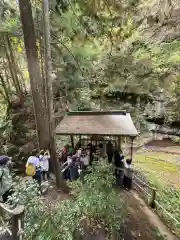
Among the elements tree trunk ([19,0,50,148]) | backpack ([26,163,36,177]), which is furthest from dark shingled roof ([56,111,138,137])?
backpack ([26,163,36,177])

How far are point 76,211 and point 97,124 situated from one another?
13.9 feet

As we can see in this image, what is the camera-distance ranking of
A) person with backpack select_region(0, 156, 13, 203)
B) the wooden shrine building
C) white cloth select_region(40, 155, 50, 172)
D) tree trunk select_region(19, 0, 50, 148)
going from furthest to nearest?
the wooden shrine building < tree trunk select_region(19, 0, 50, 148) < white cloth select_region(40, 155, 50, 172) < person with backpack select_region(0, 156, 13, 203)

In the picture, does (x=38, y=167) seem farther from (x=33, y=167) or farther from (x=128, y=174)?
(x=128, y=174)

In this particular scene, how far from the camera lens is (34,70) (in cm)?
806

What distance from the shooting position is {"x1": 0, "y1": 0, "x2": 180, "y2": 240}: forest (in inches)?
205

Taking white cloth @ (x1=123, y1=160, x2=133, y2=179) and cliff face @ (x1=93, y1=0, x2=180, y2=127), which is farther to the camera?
cliff face @ (x1=93, y1=0, x2=180, y2=127)

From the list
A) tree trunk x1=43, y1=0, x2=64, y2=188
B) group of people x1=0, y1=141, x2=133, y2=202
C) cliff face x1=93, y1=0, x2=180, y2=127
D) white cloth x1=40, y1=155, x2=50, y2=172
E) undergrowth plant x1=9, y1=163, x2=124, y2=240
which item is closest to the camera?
undergrowth plant x1=9, y1=163, x2=124, y2=240

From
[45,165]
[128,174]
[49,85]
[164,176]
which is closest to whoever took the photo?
[49,85]

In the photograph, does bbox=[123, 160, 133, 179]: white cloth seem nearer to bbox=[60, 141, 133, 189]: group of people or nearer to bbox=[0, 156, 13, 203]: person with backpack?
bbox=[60, 141, 133, 189]: group of people

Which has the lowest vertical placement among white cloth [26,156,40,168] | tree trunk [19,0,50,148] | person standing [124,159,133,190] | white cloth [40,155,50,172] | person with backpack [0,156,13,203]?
person standing [124,159,133,190]

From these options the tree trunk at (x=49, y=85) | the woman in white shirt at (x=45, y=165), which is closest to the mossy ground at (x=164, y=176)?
the tree trunk at (x=49, y=85)

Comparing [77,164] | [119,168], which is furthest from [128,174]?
[77,164]

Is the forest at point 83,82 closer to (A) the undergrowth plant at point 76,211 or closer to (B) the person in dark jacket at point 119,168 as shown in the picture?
(A) the undergrowth plant at point 76,211

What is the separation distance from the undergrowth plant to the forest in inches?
0.6
